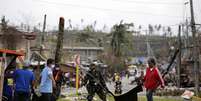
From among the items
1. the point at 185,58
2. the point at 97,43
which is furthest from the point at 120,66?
the point at 185,58

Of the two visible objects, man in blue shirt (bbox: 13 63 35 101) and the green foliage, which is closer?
man in blue shirt (bbox: 13 63 35 101)

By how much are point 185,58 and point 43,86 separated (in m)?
43.7

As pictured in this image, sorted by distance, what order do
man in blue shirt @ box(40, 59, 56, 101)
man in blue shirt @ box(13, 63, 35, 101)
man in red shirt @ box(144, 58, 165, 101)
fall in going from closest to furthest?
1. man in blue shirt @ box(13, 63, 35, 101)
2. man in blue shirt @ box(40, 59, 56, 101)
3. man in red shirt @ box(144, 58, 165, 101)

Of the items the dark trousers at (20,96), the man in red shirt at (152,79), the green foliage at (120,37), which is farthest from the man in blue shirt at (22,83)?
the green foliage at (120,37)

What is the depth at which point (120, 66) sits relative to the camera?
339 ft

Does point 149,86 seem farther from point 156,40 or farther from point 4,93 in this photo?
point 156,40

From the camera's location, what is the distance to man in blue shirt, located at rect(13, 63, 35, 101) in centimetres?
1389

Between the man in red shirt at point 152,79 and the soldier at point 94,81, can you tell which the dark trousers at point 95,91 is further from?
the man in red shirt at point 152,79

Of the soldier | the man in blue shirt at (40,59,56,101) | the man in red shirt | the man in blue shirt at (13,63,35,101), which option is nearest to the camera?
the man in blue shirt at (13,63,35,101)

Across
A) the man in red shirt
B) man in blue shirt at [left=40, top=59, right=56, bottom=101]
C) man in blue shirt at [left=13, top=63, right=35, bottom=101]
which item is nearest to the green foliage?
the man in red shirt

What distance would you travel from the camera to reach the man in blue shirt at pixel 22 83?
1389 cm

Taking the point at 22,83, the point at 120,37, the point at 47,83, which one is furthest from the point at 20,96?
the point at 120,37

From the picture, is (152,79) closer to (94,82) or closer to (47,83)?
(94,82)

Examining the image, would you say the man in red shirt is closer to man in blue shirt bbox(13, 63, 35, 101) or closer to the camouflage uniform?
the camouflage uniform
